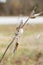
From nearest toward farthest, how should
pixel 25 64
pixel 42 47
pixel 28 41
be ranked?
pixel 25 64 → pixel 42 47 → pixel 28 41

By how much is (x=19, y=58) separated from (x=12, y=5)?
14427 mm

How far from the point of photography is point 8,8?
17547 millimetres

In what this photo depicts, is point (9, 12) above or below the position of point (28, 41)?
below

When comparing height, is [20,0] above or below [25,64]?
below

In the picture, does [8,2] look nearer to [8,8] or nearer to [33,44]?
[8,8]

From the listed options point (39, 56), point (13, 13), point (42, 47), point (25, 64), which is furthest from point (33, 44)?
point (13, 13)

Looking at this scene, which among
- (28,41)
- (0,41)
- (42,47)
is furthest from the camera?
(28,41)

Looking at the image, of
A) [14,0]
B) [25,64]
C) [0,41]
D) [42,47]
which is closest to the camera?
[25,64]

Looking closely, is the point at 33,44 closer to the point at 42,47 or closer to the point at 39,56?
the point at 42,47

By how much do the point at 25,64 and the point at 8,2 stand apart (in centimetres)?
1508

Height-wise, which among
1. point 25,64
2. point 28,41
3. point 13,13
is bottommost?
point 13,13

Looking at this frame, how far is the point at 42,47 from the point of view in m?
3.73

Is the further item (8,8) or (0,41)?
(8,8)

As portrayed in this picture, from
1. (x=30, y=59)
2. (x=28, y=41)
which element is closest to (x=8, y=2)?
(x=28, y=41)
